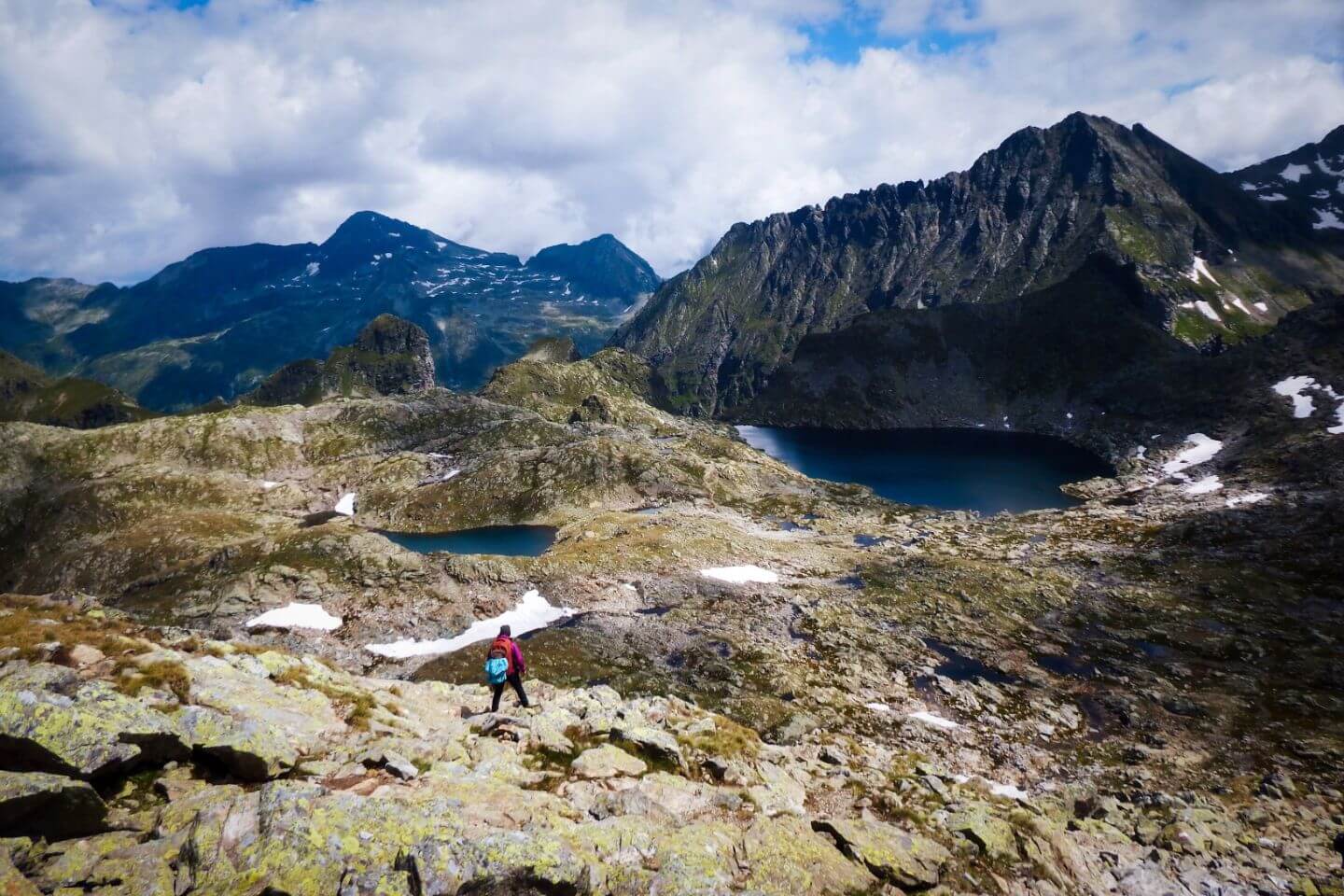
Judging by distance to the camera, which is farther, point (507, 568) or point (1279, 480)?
point (1279, 480)

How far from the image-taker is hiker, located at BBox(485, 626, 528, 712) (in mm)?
23844

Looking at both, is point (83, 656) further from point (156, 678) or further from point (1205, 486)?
point (1205, 486)

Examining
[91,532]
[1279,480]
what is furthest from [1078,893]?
[91,532]

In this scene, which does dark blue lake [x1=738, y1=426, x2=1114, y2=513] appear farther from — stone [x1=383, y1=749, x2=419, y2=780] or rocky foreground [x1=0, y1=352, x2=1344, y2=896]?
stone [x1=383, y1=749, x2=419, y2=780]

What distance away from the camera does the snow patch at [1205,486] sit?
11625 centimetres

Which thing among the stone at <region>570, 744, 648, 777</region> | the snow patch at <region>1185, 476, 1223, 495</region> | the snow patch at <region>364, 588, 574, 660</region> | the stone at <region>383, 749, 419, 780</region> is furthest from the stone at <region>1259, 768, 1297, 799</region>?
the snow patch at <region>1185, 476, 1223, 495</region>

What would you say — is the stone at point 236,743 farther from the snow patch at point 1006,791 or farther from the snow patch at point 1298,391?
the snow patch at point 1298,391

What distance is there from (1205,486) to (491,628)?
134 m

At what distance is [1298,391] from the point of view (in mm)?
146500

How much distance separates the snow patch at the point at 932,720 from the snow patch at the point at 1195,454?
127m

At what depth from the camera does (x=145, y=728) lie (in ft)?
47.3

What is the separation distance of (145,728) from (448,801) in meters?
7.06

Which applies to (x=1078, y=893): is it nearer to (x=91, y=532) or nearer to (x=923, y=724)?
(x=923, y=724)

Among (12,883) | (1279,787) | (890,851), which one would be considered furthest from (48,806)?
(1279,787)
